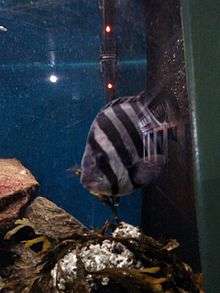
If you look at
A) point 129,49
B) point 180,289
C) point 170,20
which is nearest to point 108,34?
point 129,49

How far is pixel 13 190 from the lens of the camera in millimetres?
2971

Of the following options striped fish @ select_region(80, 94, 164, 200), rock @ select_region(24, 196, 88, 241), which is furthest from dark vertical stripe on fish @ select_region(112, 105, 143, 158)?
rock @ select_region(24, 196, 88, 241)

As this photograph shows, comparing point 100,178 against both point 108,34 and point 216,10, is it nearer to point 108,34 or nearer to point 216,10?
point 216,10

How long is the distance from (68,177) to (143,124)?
193cm

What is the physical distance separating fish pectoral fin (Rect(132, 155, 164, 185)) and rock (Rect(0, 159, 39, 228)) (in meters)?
1.32

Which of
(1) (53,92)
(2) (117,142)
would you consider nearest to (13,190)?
(1) (53,92)

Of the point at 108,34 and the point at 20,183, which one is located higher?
the point at 108,34

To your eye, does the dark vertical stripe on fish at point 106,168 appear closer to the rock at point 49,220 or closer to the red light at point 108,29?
the rock at point 49,220

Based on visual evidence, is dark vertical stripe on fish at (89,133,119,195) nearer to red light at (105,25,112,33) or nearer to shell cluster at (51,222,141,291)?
shell cluster at (51,222,141,291)

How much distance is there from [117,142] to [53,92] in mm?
1898

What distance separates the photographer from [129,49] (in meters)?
2.68

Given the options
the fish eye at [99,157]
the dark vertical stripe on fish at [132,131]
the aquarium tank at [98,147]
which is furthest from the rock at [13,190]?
the dark vertical stripe on fish at [132,131]

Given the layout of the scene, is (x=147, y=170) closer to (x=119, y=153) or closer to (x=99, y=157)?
(x=119, y=153)

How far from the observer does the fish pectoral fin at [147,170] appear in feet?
6.04
